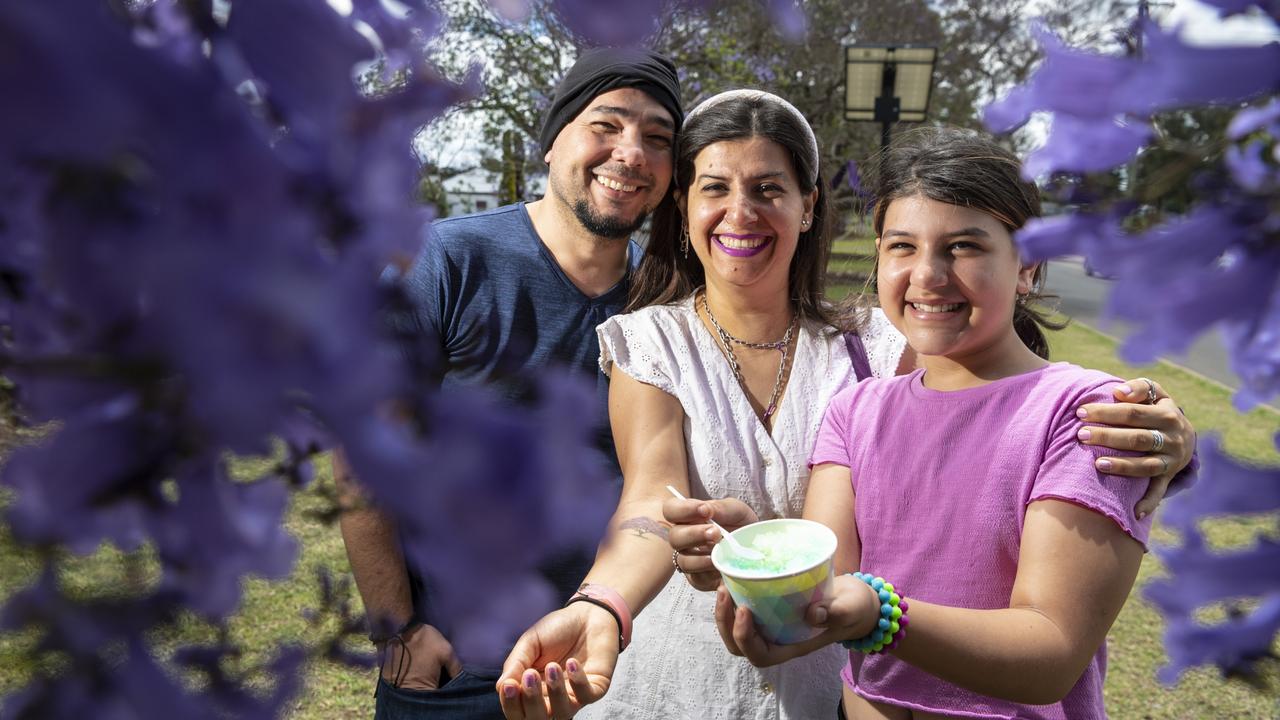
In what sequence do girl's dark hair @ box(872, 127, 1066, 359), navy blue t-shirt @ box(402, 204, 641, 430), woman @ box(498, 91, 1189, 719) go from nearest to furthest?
Answer: girl's dark hair @ box(872, 127, 1066, 359) → woman @ box(498, 91, 1189, 719) → navy blue t-shirt @ box(402, 204, 641, 430)

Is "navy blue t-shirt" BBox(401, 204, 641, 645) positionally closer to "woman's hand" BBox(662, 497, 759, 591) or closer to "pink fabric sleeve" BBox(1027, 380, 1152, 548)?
"woman's hand" BBox(662, 497, 759, 591)

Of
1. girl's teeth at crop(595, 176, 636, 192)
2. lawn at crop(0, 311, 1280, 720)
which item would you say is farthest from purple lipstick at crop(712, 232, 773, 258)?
lawn at crop(0, 311, 1280, 720)

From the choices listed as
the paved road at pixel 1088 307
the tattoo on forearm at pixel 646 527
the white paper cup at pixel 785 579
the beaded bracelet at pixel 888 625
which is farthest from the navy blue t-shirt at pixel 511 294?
the paved road at pixel 1088 307

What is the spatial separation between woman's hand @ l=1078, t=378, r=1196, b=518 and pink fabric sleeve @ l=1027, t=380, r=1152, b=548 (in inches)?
0.9

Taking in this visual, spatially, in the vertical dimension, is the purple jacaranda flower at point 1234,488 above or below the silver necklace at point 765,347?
above

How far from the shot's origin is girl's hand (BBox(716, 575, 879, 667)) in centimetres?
139

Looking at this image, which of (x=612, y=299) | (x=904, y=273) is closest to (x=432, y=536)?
(x=904, y=273)

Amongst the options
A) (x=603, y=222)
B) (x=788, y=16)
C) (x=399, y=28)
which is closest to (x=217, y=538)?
(x=399, y=28)

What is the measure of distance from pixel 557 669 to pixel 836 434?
2.80 ft

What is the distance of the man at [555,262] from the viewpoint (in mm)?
2209

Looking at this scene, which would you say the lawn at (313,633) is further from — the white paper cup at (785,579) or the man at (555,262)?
the white paper cup at (785,579)

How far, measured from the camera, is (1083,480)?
1490 mm

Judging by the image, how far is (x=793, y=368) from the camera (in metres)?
2.20

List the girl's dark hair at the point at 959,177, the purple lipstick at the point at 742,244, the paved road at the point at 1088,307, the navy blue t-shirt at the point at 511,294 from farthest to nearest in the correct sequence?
the paved road at the point at 1088,307 < the navy blue t-shirt at the point at 511,294 < the purple lipstick at the point at 742,244 < the girl's dark hair at the point at 959,177
